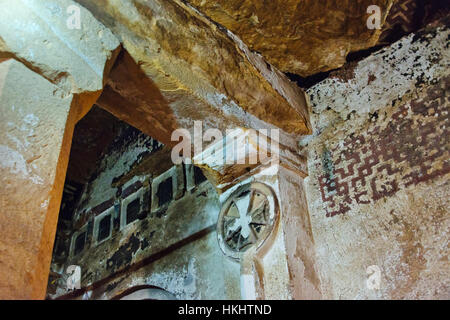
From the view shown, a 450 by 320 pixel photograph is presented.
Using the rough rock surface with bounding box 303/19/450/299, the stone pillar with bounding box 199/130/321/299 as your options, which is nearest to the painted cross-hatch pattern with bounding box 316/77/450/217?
the rough rock surface with bounding box 303/19/450/299

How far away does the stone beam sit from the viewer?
1.87 metres

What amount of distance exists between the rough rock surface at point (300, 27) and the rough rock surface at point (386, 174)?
0.17 meters

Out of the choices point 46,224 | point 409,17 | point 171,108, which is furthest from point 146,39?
point 409,17

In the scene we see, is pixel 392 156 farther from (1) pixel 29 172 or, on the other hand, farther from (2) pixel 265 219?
(1) pixel 29 172

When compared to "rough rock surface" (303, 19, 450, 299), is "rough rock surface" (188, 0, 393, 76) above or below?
above

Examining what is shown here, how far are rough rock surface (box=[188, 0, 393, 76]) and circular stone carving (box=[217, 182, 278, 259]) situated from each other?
0.82m

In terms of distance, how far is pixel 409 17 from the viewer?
233cm

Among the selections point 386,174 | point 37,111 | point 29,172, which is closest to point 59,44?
point 37,111

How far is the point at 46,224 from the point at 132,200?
2.54 m

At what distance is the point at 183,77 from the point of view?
2008 mm

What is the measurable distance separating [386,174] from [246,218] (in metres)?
0.75

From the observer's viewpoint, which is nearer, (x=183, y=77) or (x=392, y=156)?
(x=183, y=77)

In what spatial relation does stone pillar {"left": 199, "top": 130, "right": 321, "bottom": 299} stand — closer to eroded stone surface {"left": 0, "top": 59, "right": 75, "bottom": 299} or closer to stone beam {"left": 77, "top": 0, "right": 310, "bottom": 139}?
stone beam {"left": 77, "top": 0, "right": 310, "bottom": 139}
